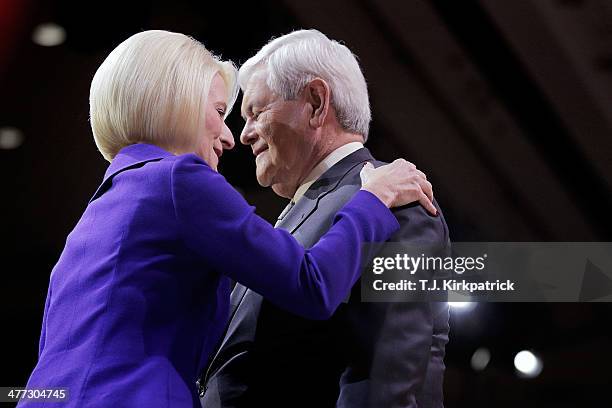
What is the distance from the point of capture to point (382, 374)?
1210 mm

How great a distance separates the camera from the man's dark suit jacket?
1.22m

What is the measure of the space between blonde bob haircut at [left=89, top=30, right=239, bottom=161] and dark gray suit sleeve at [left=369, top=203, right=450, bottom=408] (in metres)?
0.36

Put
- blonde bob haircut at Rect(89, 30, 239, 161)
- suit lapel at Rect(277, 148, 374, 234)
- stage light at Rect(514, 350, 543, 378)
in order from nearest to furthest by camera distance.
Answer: blonde bob haircut at Rect(89, 30, 239, 161) → suit lapel at Rect(277, 148, 374, 234) → stage light at Rect(514, 350, 543, 378)

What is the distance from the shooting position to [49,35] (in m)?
2.31

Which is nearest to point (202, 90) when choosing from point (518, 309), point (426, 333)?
point (426, 333)

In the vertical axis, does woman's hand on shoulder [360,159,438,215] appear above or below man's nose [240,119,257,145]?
below

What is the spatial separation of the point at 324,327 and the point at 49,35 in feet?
4.75

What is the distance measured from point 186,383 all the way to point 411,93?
1495mm

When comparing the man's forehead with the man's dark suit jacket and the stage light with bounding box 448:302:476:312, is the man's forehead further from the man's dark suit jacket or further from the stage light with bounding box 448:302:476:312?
the stage light with bounding box 448:302:476:312

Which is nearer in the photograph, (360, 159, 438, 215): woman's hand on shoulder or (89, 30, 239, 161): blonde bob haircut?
(89, 30, 239, 161): blonde bob haircut

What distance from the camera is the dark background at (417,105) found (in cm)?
226

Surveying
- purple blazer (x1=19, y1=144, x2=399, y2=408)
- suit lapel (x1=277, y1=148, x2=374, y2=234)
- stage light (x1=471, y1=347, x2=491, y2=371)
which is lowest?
purple blazer (x1=19, y1=144, x2=399, y2=408)

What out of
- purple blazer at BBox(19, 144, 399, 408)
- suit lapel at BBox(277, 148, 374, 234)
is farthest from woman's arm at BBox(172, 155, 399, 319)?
suit lapel at BBox(277, 148, 374, 234)

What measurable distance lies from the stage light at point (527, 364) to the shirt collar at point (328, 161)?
1.33m
